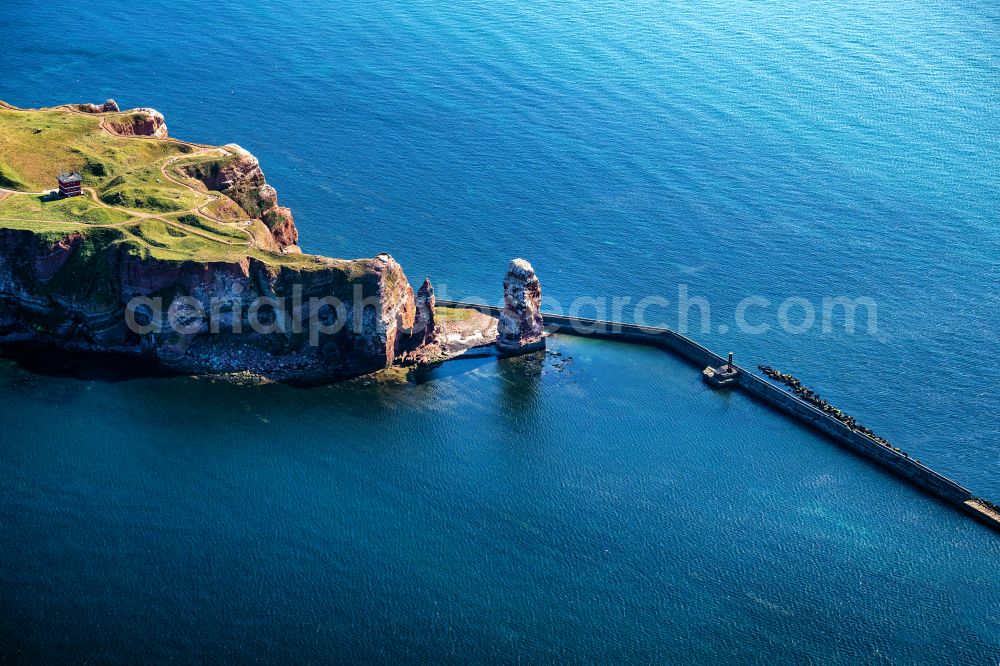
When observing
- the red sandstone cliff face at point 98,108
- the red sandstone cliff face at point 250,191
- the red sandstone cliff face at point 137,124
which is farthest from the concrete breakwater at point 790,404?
the red sandstone cliff face at point 98,108

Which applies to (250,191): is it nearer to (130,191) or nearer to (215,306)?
(130,191)

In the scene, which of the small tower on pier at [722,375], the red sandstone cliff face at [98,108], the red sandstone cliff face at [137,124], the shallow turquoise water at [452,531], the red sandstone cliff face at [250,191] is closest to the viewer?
the shallow turquoise water at [452,531]

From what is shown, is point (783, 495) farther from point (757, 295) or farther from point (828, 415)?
point (757, 295)

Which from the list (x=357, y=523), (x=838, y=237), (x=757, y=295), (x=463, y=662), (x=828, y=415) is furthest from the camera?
(x=838, y=237)

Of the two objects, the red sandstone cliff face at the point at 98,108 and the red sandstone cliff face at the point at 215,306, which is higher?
the red sandstone cliff face at the point at 98,108

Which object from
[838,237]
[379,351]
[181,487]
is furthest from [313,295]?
[838,237]

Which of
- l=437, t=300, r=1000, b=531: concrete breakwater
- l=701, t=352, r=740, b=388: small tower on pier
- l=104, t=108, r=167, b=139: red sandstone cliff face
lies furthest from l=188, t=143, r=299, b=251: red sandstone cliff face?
l=701, t=352, r=740, b=388: small tower on pier

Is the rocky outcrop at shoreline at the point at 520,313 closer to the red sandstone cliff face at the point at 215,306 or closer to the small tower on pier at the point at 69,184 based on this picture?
the red sandstone cliff face at the point at 215,306
